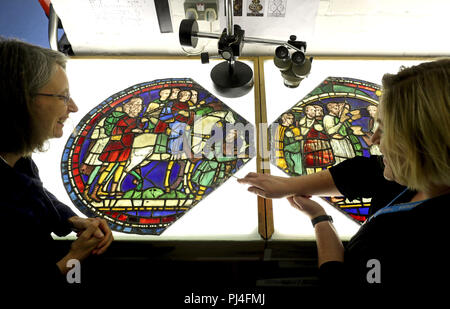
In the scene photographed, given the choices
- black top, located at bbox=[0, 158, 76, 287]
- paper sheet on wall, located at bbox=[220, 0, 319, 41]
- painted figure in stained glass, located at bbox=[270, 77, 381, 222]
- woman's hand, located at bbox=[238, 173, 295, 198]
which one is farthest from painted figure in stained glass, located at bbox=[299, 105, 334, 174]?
black top, located at bbox=[0, 158, 76, 287]

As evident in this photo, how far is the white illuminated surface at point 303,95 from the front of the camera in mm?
1009

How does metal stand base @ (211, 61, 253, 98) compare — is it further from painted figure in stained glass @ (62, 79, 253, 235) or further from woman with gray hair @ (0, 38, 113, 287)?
woman with gray hair @ (0, 38, 113, 287)

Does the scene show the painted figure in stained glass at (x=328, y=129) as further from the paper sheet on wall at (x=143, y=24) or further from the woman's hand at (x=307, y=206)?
the paper sheet on wall at (x=143, y=24)

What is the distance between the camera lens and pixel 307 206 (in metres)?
1.00

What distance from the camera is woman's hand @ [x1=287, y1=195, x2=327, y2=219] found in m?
0.99

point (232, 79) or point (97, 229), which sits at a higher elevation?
point (232, 79)

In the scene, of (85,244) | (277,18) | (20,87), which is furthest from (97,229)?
(277,18)

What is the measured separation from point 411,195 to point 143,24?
4.42ft

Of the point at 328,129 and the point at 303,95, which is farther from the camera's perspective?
the point at 303,95

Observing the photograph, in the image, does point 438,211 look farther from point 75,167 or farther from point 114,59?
point 114,59

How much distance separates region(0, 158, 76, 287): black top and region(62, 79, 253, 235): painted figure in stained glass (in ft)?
0.43

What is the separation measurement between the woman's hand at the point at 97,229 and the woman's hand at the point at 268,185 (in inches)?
19.1

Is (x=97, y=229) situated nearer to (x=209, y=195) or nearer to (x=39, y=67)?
(x=209, y=195)

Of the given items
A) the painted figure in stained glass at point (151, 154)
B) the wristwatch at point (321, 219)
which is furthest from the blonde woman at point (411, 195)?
the painted figure in stained glass at point (151, 154)
